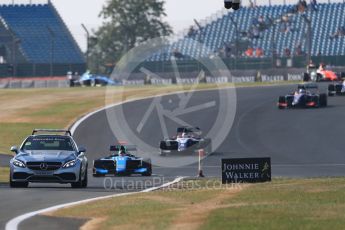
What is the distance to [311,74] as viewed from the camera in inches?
2968

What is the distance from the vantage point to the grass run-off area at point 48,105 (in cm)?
5562

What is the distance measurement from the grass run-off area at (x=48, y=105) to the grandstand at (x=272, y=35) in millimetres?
11569

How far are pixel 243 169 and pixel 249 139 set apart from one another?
927 inches

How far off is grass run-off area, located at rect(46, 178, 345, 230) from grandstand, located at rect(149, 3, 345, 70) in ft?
205

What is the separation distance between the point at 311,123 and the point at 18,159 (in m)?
29.1

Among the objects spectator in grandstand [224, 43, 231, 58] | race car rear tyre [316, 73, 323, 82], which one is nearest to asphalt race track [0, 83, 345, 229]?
race car rear tyre [316, 73, 323, 82]

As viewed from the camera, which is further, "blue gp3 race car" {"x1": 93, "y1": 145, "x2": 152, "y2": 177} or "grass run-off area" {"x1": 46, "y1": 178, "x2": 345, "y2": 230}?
"blue gp3 race car" {"x1": 93, "y1": 145, "x2": 152, "y2": 177}

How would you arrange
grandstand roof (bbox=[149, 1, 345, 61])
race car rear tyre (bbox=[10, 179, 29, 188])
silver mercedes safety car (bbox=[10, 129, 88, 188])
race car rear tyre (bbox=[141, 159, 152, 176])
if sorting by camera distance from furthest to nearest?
grandstand roof (bbox=[149, 1, 345, 61]), race car rear tyre (bbox=[141, 159, 152, 176]), race car rear tyre (bbox=[10, 179, 29, 188]), silver mercedes safety car (bbox=[10, 129, 88, 188])

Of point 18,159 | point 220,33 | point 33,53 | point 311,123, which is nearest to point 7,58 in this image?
point 33,53

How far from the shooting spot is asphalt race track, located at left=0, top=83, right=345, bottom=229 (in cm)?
2516

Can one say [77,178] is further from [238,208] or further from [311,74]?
[311,74]

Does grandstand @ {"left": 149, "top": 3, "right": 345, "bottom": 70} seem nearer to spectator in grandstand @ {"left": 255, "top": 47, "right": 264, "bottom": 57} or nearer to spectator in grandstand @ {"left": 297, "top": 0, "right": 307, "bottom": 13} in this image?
spectator in grandstand @ {"left": 297, "top": 0, "right": 307, "bottom": 13}

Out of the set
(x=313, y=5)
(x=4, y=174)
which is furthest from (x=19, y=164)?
(x=313, y=5)

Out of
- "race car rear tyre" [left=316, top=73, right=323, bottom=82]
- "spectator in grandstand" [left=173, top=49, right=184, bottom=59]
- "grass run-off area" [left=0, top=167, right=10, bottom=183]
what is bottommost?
A: "grass run-off area" [left=0, top=167, right=10, bottom=183]
